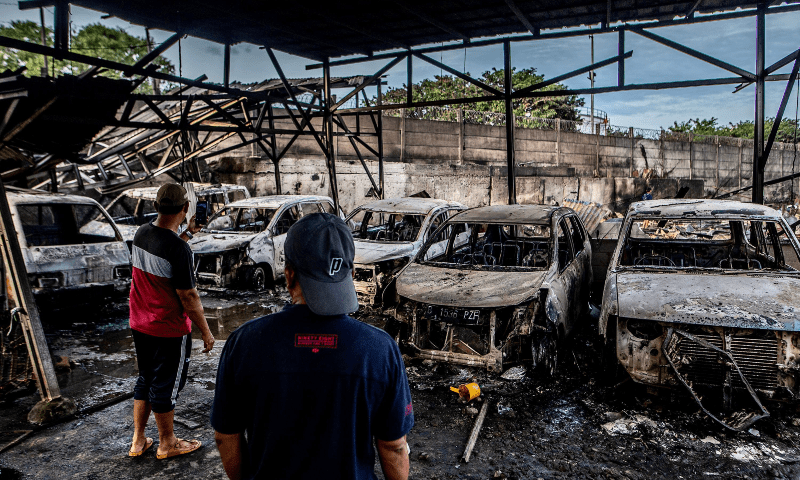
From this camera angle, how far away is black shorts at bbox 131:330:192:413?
3.22 metres

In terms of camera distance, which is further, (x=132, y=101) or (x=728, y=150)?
(x=728, y=150)

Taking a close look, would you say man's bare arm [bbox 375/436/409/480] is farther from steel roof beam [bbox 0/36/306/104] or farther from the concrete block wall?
the concrete block wall

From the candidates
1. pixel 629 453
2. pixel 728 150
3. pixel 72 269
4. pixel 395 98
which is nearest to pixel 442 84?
pixel 395 98

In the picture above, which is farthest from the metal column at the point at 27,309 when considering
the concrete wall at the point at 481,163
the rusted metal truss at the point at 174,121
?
the concrete wall at the point at 481,163

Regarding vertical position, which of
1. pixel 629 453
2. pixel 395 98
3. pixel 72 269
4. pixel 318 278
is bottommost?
pixel 629 453

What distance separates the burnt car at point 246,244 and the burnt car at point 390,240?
98 cm

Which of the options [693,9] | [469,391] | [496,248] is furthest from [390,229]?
[693,9]

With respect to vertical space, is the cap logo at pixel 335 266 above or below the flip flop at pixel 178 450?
above

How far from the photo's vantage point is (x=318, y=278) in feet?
4.55

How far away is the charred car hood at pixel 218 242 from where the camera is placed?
8328 mm

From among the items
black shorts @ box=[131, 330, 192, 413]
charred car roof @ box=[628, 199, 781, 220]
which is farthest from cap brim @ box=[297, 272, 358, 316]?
charred car roof @ box=[628, 199, 781, 220]

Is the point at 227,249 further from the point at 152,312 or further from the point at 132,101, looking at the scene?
the point at 152,312

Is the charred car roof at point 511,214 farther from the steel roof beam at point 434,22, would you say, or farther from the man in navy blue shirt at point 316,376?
the man in navy blue shirt at point 316,376

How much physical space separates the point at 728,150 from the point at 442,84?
15.5 m
